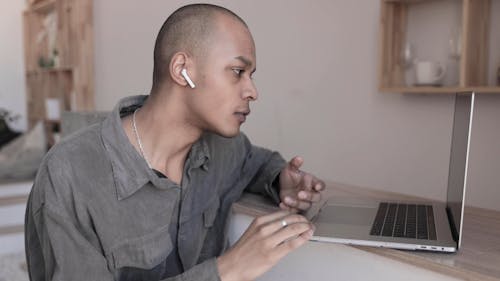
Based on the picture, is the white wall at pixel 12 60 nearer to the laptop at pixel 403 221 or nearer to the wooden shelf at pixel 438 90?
the wooden shelf at pixel 438 90

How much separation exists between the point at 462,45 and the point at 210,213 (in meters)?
1.10

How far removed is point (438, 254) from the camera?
84cm

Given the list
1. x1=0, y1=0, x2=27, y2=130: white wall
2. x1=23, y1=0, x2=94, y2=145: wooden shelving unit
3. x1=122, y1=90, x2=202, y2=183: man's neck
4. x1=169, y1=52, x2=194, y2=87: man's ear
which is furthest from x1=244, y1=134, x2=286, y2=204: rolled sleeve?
x1=0, y1=0, x2=27, y2=130: white wall

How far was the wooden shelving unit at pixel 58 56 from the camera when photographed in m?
4.25

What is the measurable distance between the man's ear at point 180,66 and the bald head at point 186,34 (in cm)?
1

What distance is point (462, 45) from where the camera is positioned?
181 cm

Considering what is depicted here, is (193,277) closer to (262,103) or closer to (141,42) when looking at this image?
(262,103)

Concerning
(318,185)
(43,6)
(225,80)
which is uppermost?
(43,6)

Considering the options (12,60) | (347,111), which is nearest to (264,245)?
(347,111)

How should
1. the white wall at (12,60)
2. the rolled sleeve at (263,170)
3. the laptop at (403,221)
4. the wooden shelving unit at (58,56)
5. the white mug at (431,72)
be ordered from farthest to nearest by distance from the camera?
1. the white wall at (12,60)
2. the wooden shelving unit at (58,56)
3. the white mug at (431,72)
4. the rolled sleeve at (263,170)
5. the laptop at (403,221)

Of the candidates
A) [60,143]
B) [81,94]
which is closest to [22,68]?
[81,94]

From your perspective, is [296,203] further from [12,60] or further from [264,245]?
[12,60]

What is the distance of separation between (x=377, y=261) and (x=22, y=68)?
5.89 metres

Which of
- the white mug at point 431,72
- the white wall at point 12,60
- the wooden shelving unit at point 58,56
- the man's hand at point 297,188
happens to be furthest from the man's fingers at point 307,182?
the white wall at point 12,60
